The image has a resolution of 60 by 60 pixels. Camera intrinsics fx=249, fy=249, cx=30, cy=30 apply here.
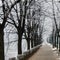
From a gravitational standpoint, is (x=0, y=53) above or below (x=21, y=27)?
below

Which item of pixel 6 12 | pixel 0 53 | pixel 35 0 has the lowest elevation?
pixel 0 53

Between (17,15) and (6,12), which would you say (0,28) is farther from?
(17,15)

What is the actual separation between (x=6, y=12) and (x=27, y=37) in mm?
25151

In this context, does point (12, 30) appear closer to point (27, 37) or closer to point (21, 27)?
point (21, 27)

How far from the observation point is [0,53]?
52.5ft

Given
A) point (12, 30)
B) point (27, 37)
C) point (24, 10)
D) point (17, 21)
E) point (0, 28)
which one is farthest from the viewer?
point (27, 37)

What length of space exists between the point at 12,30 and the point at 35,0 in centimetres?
949

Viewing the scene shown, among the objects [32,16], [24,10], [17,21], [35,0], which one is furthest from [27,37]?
[35,0]

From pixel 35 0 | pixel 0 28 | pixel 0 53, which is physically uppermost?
pixel 35 0

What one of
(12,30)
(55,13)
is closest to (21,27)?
(12,30)

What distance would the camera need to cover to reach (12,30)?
33.2 meters

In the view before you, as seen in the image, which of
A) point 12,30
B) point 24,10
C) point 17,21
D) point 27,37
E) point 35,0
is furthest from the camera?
point 27,37

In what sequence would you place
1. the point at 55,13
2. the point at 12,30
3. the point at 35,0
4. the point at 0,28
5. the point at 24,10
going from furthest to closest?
1. the point at 55,13
2. the point at 12,30
3. the point at 24,10
4. the point at 35,0
5. the point at 0,28

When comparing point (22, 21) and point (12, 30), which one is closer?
point (22, 21)
